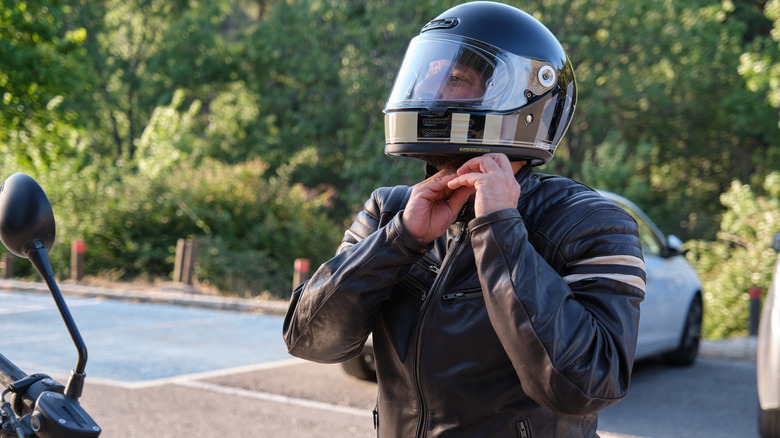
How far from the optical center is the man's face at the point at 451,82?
1935 mm

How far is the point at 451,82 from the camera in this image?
1.96 meters

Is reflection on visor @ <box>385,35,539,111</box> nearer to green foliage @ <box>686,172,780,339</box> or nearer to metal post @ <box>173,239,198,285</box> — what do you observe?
green foliage @ <box>686,172,780,339</box>

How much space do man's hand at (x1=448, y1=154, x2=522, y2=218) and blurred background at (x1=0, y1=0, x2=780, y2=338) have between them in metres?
11.4

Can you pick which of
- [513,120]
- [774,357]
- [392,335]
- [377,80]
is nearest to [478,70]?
[513,120]

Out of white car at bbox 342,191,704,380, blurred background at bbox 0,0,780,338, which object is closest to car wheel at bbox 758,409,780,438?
white car at bbox 342,191,704,380

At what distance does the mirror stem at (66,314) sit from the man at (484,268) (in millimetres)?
504

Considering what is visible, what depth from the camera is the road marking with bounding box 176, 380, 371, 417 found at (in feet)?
19.6

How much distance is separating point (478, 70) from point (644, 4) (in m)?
21.2

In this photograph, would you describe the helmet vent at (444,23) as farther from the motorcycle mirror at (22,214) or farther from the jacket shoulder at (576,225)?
the motorcycle mirror at (22,214)

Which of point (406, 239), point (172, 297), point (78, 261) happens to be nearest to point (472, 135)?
point (406, 239)

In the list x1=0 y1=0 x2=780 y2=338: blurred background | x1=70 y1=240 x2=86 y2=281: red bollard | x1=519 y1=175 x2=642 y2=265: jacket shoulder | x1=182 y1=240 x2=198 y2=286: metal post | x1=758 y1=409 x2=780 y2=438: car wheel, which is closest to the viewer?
x1=519 y1=175 x2=642 y2=265: jacket shoulder

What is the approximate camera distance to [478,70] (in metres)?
1.93

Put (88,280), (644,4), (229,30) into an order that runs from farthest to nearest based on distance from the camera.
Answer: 1. (229,30)
2. (644,4)
3. (88,280)

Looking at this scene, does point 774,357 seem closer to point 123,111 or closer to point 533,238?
point 533,238
